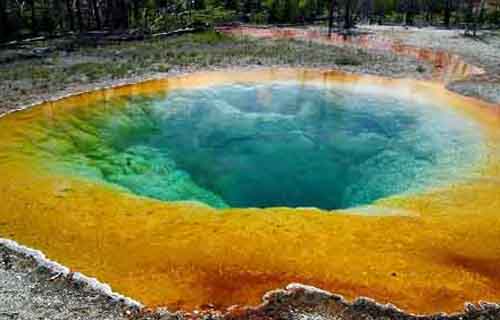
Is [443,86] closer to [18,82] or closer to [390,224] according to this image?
[390,224]

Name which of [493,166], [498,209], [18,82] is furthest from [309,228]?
[18,82]

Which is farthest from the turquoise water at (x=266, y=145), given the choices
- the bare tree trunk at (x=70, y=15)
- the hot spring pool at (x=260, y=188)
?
the bare tree trunk at (x=70, y=15)

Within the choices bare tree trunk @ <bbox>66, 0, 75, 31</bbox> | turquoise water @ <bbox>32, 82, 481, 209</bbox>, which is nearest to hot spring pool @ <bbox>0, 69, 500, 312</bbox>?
turquoise water @ <bbox>32, 82, 481, 209</bbox>

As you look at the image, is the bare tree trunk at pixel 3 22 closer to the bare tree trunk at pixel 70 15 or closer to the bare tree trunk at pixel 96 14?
the bare tree trunk at pixel 70 15

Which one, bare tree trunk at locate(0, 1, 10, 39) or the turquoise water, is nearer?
the turquoise water

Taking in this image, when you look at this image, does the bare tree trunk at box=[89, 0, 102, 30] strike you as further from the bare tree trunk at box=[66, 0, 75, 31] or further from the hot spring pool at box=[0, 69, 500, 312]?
the hot spring pool at box=[0, 69, 500, 312]

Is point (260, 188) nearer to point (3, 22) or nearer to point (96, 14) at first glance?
point (3, 22)

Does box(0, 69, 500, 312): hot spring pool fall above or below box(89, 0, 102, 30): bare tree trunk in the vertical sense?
below

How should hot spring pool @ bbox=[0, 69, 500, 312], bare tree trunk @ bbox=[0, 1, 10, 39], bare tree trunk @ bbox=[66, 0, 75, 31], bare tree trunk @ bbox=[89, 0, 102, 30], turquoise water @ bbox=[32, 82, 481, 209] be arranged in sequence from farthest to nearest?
bare tree trunk @ bbox=[89, 0, 102, 30]
bare tree trunk @ bbox=[66, 0, 75, 31]
bare tree trunk @ bbox=[0, 1, 10, 39]
turquoise water @ bbox=[32, 82, 481, 209]
hot spring pool @ bbox=[0, 69, 500, 312]
